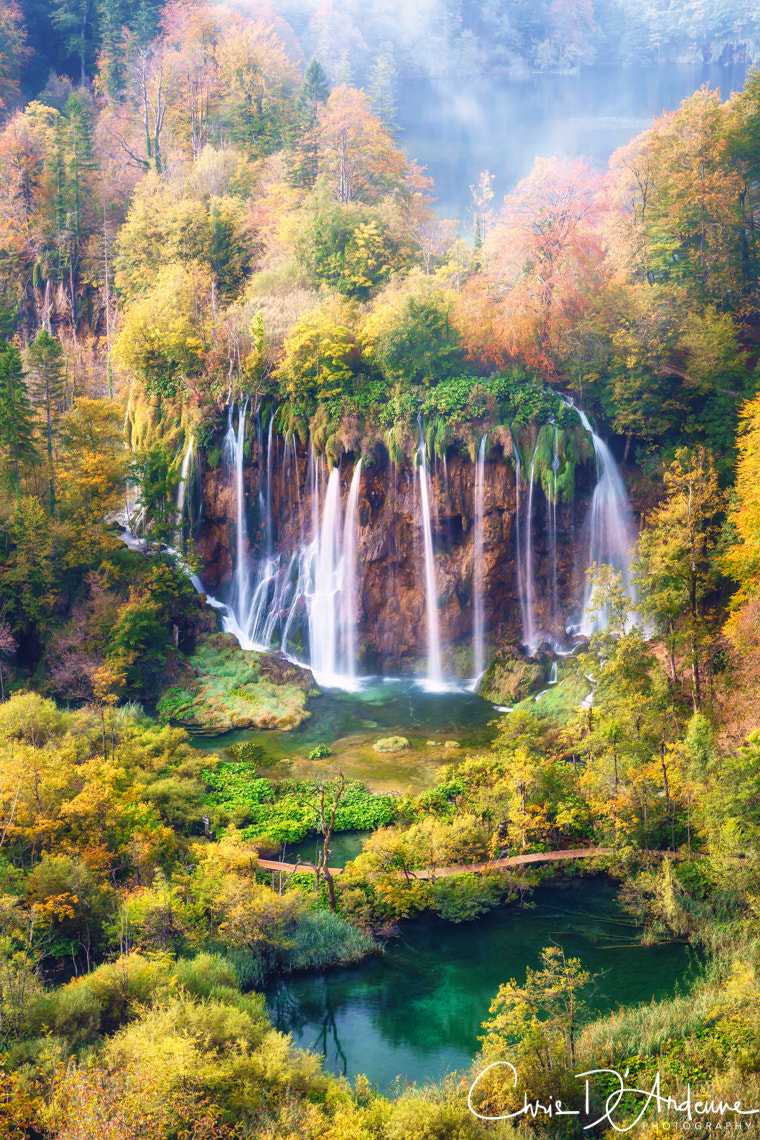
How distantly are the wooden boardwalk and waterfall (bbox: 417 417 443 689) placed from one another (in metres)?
12.8

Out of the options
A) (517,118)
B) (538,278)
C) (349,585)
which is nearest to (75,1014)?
(349,585)

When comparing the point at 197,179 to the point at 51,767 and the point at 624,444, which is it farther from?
the point at 51,767

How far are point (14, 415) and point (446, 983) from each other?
21.0 metres

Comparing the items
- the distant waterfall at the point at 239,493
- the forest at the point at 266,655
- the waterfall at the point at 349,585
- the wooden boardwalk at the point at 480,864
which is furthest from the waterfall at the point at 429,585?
the wooden boardwalk at the point at 480,864

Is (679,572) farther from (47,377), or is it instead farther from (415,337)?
(47,377)

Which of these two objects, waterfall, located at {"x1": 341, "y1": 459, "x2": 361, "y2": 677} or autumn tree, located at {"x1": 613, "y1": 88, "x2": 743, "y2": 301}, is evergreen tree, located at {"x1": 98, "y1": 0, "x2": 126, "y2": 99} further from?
waterfall, located at {"x1": 341, "y1": 459, "x2": 361, "y2": 677}

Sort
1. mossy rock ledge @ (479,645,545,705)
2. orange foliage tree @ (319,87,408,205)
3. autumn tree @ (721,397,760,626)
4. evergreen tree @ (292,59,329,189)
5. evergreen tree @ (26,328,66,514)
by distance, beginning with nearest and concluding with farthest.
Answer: autumn tree @ (721,397,760,626), mossy rock ledge @ (479,645,545,705), evergreen tree @ (26,328,66,514), orange foliage tree @ (319,87,408,205), evergreen tree @ (292,59,329,189)

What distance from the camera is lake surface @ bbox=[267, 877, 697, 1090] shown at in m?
13.4

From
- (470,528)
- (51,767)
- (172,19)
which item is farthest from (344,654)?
(172,19)

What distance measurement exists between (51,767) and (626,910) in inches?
462

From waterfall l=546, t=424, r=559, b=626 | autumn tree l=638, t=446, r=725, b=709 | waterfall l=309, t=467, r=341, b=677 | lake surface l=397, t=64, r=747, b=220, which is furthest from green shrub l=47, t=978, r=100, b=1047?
lake surface l=397, t=64, r=747, b=220

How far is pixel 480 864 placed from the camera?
1756 cm

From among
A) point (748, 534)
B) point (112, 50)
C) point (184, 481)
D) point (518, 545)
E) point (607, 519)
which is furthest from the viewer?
point (112, 50)

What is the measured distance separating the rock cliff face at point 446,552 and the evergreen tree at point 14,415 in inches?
383
